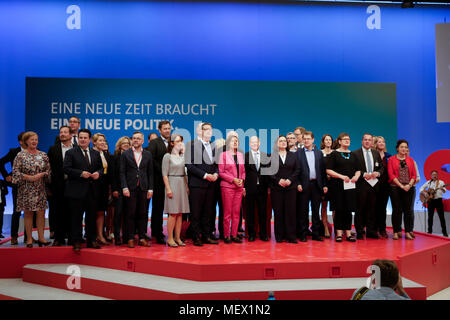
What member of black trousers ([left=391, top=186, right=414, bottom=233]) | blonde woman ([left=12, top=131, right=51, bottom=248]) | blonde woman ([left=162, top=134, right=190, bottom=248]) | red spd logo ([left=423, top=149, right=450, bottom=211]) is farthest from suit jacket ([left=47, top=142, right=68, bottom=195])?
red spd logo ([left=423, top=149, right=450, bottom=211])

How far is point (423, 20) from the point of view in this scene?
9492 millimetres

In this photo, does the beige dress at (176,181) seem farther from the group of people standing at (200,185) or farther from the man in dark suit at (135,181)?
the man in dark suit at (135,181)

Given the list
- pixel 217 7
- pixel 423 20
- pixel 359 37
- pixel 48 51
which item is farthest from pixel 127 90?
pixel 423 20

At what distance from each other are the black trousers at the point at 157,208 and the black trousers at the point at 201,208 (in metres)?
0.41

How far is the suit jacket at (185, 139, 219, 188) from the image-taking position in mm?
5070

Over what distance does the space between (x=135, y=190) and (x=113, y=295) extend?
1390mm

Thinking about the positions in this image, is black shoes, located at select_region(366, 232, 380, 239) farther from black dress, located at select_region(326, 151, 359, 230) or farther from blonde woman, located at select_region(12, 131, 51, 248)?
blonde woman, located at select_region(12, 131, 51, 248)

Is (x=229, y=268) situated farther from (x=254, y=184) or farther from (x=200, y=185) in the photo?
(x=254, y=184)

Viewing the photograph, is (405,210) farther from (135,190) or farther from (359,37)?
(359,37)

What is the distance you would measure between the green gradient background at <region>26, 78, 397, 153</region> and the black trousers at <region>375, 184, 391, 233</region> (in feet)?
10.1

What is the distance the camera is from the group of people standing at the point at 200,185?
4.87 meters

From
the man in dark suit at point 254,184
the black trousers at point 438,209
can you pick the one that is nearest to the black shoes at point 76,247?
the man in dark suit at point 254,184

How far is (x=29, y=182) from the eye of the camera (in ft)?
16.0

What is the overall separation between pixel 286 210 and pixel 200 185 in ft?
3.72
